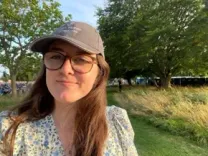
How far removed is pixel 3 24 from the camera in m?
19.7

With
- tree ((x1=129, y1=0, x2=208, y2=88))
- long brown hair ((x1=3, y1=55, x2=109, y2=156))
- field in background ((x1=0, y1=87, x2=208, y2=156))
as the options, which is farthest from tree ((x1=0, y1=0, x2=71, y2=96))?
long brown hair ((x1=3, y1=55, x2=109, y2=156))

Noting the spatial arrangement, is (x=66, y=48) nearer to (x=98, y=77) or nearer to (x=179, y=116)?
(x=98, y=77)

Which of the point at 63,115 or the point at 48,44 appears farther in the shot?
the point at 63,115

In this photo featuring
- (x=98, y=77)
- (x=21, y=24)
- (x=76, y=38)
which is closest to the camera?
(x=76, y=38)

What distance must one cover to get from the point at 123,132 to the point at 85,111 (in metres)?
0.24

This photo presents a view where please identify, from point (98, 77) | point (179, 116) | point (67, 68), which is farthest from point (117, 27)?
point (67, 68)

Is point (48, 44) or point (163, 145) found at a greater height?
point (48, 44)

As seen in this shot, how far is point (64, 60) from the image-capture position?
4.41 ft

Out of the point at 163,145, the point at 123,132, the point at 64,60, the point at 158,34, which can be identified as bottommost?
the point at 163,145

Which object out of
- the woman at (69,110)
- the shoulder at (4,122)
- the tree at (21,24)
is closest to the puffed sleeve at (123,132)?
the woman at (69,110)

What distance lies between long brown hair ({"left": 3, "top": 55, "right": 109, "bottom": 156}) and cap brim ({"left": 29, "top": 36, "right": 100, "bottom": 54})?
110mm

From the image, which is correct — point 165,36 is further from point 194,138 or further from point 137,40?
point 194,138

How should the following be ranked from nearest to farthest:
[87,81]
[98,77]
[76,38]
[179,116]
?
[76,38] → [87,81] → [98,77] → [179,116]

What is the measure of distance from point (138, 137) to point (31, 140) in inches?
249
